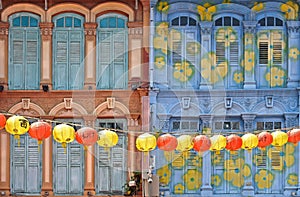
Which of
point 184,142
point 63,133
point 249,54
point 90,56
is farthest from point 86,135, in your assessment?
point 249,54

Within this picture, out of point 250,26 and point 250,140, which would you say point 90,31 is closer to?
A: point 250,26

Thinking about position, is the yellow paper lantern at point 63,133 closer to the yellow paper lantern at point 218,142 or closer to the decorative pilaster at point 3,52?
the yellow paper lantern at point 218,142

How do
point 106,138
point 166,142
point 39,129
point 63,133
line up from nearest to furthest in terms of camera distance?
point 39,129 < point 63,133 < point 106,138 < point 166,142

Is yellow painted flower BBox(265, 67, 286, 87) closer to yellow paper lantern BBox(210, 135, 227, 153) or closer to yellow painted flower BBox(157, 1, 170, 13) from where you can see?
yellow painted flower BBox(157, 1, 170, 13)

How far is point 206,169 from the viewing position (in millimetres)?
17250

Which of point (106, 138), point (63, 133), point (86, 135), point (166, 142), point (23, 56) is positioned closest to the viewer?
point (63, 133)

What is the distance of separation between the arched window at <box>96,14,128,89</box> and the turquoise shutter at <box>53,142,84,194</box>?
5.85 ft

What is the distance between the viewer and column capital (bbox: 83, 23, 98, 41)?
17312 millimetres

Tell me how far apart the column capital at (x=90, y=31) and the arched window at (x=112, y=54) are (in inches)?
5.0

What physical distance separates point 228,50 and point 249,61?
54 cm

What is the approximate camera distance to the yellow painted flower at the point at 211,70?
17.3 meters

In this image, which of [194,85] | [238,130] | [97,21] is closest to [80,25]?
[97,21]

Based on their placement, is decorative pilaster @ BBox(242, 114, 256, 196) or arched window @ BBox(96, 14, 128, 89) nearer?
decorative pilaster @ BBox(242, 114, 256, 196)

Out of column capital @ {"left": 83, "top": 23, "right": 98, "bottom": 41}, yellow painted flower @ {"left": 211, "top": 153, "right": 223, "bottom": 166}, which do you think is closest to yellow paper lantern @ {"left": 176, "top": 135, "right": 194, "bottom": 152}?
yellow painted flower @ {"left": 211, "top": 153, "right": 223, "bottom": 166}
